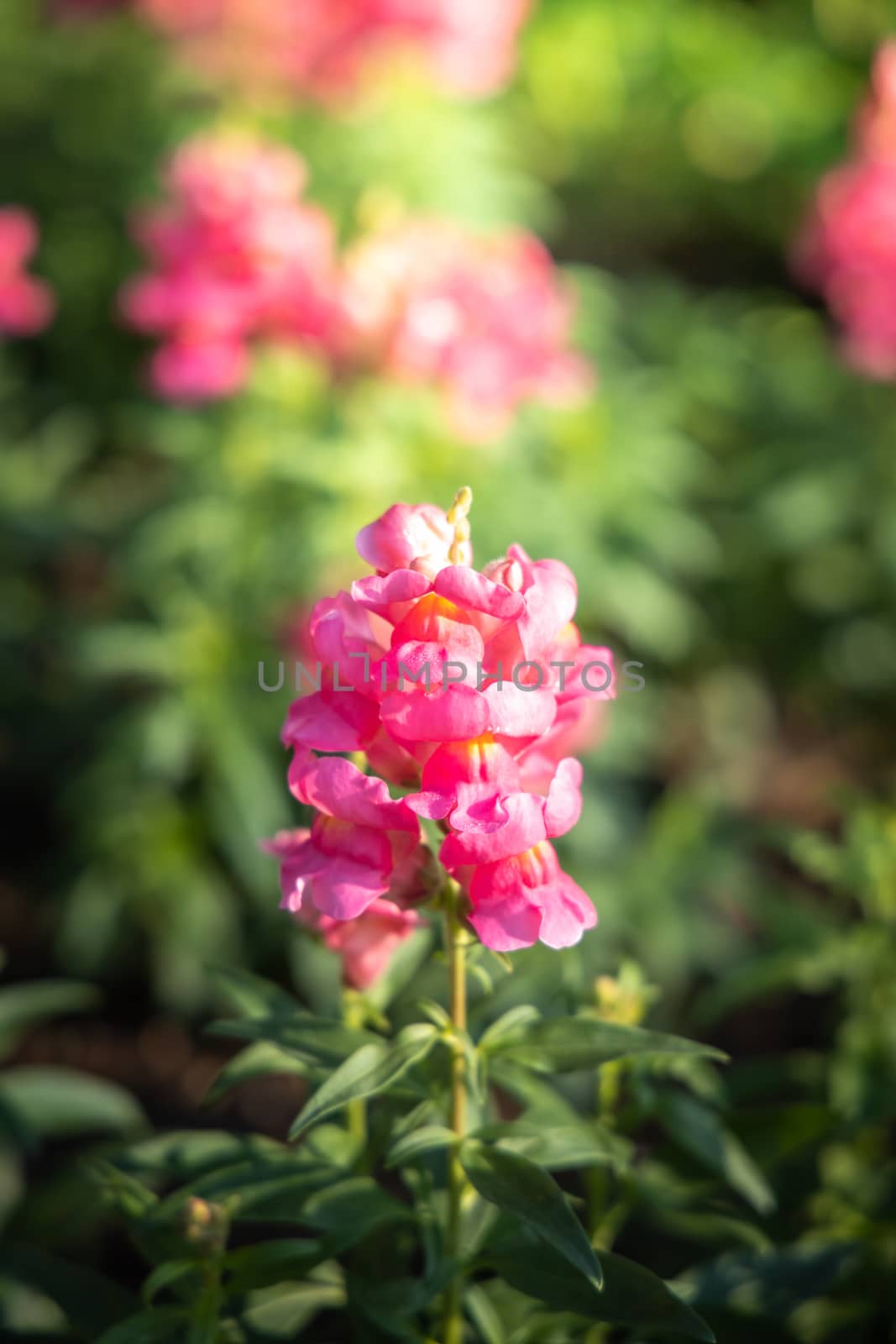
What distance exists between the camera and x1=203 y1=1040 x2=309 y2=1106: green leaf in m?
1.20

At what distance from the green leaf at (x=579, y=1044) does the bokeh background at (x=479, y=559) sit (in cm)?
19

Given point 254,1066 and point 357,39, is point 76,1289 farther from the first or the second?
point 357,39

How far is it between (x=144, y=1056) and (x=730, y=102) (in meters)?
7.02

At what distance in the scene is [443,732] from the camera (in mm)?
1029

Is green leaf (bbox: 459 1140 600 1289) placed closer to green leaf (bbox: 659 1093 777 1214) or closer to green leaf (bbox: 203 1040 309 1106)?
green leaf (bbox: 203 1040 309 1106)

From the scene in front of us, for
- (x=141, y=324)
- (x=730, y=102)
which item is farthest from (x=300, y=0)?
(x=730, y=102)

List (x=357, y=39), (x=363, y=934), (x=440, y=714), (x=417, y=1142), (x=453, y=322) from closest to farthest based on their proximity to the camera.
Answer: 1. (x=440, y=714)
2. (x=417, y=1142)
3. (x=363, y=934)
4. (x=453, y=322)
5. (x=357, y=39)

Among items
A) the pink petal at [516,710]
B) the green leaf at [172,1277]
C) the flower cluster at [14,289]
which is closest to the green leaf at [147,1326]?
the green leaf at [172,1277]

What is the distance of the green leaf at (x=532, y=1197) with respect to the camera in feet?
3.31

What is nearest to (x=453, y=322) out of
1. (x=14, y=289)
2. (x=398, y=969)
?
(x=14, y=289)

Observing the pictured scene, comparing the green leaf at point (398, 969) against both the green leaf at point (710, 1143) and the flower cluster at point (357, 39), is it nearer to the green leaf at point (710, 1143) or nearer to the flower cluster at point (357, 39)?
the green leaf at point (710, 1143)

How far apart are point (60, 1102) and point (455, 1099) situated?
2.86ft

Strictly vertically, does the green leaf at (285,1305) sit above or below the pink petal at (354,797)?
below

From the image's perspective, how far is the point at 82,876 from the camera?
279 cm
